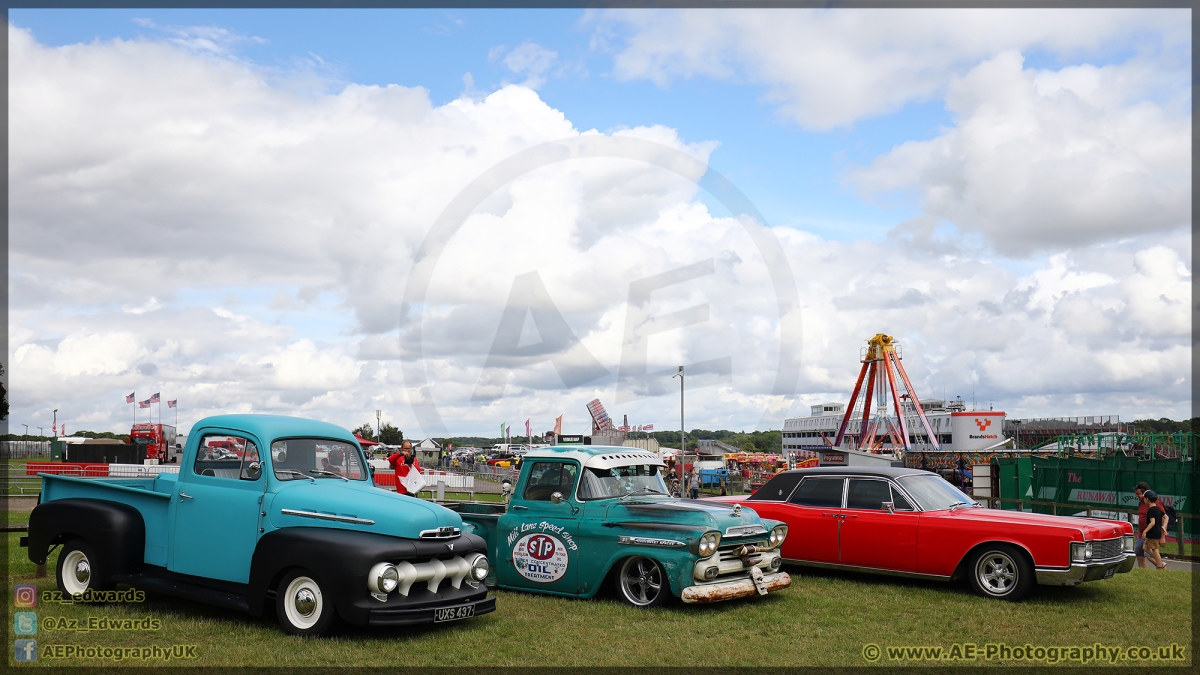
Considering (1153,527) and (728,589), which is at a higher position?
(1153,527)

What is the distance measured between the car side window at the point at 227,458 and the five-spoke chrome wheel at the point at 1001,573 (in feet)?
28.7

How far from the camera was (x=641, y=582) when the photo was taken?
1010 centimetres

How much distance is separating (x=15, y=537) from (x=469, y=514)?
987 centimetres

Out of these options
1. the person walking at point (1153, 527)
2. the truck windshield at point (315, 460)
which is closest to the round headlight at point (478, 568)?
the truck windshield at point (315, 460)

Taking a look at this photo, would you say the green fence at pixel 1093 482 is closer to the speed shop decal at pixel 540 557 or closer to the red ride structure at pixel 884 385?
the speed shop decal at pixel 540 557

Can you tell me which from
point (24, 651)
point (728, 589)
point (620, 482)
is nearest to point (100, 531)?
point (24, 651)

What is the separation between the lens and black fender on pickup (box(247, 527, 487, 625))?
311 inches

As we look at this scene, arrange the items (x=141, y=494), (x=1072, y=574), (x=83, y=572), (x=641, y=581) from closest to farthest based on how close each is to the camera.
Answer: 1. (x=141, y=494)
2. (x=83, y=572)
3. (x=641, y=581)
4. (x=1072, y=574)

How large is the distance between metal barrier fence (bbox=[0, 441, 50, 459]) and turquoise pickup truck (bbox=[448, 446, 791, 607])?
273 feet

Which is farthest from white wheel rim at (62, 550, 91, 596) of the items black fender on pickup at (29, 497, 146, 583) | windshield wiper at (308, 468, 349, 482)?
windshield wiper at (308, 468, 349, 482)

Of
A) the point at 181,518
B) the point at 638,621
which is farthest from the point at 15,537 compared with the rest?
the point at 638,621

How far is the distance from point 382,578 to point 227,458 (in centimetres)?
252

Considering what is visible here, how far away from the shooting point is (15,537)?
619 inches

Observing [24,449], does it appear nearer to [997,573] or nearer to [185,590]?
[185,590]
